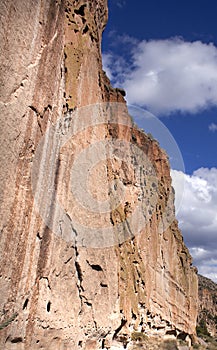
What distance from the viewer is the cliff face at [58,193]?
7.54 metres

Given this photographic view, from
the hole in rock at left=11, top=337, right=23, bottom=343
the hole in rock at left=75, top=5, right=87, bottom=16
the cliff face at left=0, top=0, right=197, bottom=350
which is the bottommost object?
the hole in rock at left=11, top=337, right=23, bottom=343

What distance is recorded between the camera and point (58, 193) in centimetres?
968

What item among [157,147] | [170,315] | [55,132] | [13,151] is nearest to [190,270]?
[170,315]

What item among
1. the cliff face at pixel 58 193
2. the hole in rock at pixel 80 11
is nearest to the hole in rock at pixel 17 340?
the cliff face at pixel 58 193

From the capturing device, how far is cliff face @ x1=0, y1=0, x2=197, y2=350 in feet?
24.7

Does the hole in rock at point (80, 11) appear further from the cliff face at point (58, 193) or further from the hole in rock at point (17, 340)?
the hole in rock at point (17, 340)

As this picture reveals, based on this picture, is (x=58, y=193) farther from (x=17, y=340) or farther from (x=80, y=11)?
(x=80, y=11)

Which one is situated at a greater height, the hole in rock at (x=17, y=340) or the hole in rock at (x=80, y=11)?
the hole in rock at (x=80, y=11)

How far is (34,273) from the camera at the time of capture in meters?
8.39

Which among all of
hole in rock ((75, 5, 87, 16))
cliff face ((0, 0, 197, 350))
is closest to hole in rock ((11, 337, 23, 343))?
cliff face ((0, 0, 197, 350))

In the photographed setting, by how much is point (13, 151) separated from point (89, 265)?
4.74 metres

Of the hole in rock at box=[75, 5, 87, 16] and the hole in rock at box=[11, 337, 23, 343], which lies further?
the hole in rock at box=[75, 5, 87, 16]

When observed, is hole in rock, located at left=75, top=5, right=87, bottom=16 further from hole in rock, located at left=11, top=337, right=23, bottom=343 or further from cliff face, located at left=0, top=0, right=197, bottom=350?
hole in rock, located at left=11, top=337, right=23, bottom=343

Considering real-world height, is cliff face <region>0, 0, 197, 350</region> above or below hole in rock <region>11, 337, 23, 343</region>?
above
